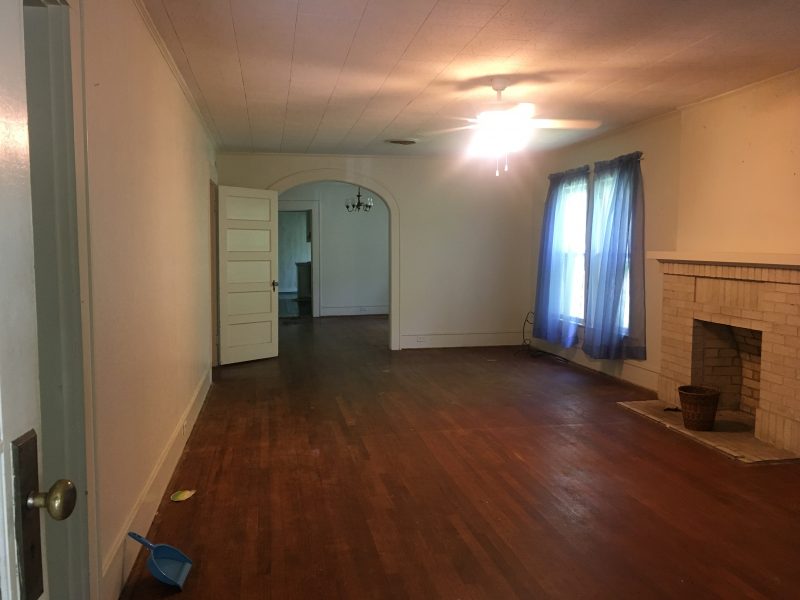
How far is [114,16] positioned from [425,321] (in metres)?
6.00

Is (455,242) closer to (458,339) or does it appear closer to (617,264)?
(458,339)

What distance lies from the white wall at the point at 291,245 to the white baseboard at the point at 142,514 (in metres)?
10.7

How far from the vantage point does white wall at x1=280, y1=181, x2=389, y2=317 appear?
11484mm

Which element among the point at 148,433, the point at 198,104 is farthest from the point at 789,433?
the point at 198,104

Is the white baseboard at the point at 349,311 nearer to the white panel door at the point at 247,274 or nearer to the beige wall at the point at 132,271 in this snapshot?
the white panel door at the point at 247,274

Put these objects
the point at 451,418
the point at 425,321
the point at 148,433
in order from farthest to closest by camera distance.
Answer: the point at 425,321, the point at 451,418, the point at 148,433

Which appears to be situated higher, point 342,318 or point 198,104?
point 198,104

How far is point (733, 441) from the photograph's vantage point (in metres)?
4.16

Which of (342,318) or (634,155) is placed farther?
(342,318)

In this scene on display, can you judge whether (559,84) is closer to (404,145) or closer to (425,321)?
(404,145)

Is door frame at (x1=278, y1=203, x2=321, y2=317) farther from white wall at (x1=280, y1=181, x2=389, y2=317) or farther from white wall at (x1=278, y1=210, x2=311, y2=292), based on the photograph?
white wall at (x1=278, y1=210, x2=311, y2=292)

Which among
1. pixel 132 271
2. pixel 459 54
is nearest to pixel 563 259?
pixel 459 54

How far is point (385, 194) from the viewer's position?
7.75 meters

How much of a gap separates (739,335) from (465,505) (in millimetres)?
3120
